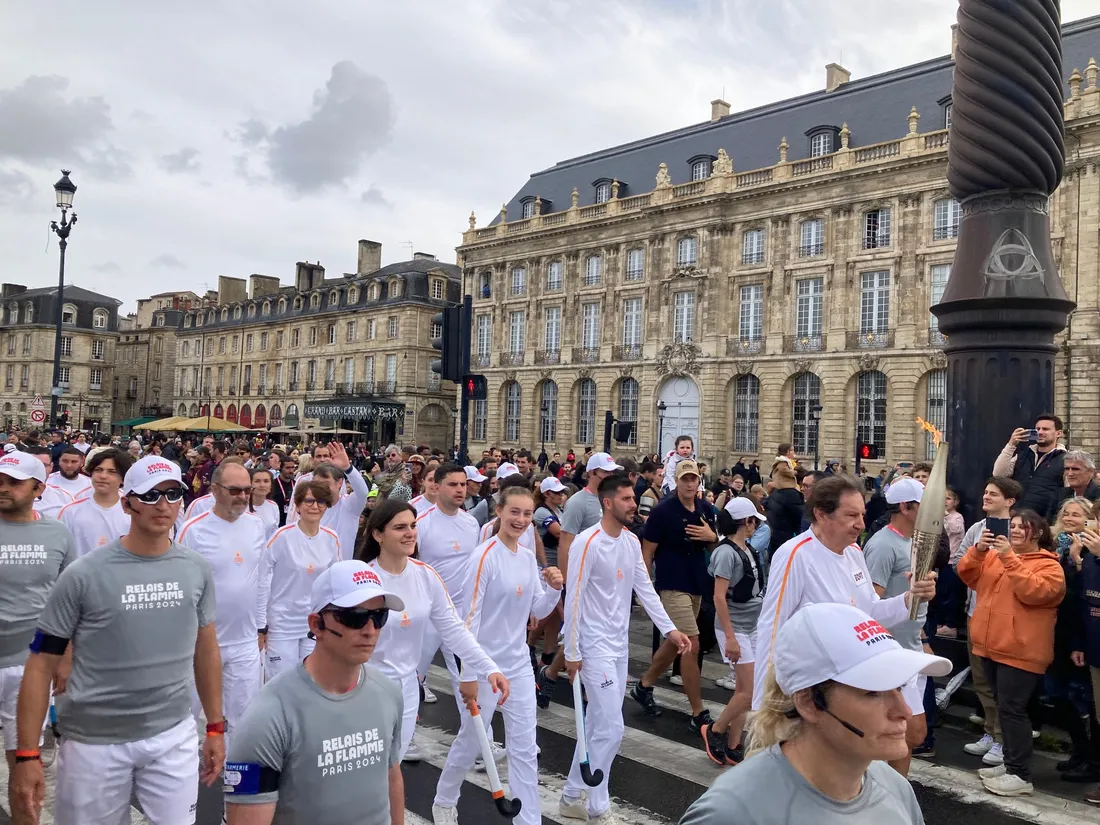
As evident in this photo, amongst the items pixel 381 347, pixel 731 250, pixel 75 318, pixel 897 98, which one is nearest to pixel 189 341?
pixel 75 318

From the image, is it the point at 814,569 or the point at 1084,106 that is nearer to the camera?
the point at 814,569

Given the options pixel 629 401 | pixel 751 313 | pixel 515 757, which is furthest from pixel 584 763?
pixel 629 401

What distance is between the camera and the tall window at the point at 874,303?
32.2 meters

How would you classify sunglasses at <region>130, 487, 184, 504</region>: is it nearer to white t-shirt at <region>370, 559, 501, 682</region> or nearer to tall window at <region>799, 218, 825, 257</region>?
white t-shirt at <region>370, 559, 501, 682</region>

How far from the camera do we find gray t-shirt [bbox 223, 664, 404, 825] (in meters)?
2.48

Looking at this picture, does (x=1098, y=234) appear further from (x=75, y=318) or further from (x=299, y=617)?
(x=75, y=318)

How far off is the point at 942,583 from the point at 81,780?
6367 mm

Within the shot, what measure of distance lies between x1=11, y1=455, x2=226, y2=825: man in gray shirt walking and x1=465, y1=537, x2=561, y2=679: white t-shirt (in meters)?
1.78

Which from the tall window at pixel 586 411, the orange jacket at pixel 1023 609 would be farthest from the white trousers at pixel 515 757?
the tall window at pixel 586 411

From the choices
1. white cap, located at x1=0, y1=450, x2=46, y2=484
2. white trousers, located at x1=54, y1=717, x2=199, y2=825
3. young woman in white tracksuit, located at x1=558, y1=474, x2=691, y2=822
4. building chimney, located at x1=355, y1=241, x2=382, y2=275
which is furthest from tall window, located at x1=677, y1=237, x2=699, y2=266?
white trousers, located at x1=54, y1=717, x2=199, y2=825

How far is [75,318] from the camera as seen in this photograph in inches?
2862

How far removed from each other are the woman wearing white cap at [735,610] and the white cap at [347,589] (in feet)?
13.1

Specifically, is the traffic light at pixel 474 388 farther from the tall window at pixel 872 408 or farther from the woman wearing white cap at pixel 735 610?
the tall window at pixel 872 408

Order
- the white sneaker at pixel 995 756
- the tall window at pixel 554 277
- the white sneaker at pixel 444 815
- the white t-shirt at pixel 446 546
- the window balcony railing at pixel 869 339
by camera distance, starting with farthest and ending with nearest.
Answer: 1. the tall window at pixel 554 277
2. the window balcony railing at pixel 869 339
3. the white t-shirt at pixel 446 546
4. the white sneaker at pixel 995 756
5. the white sneaker at pixel 444 815
